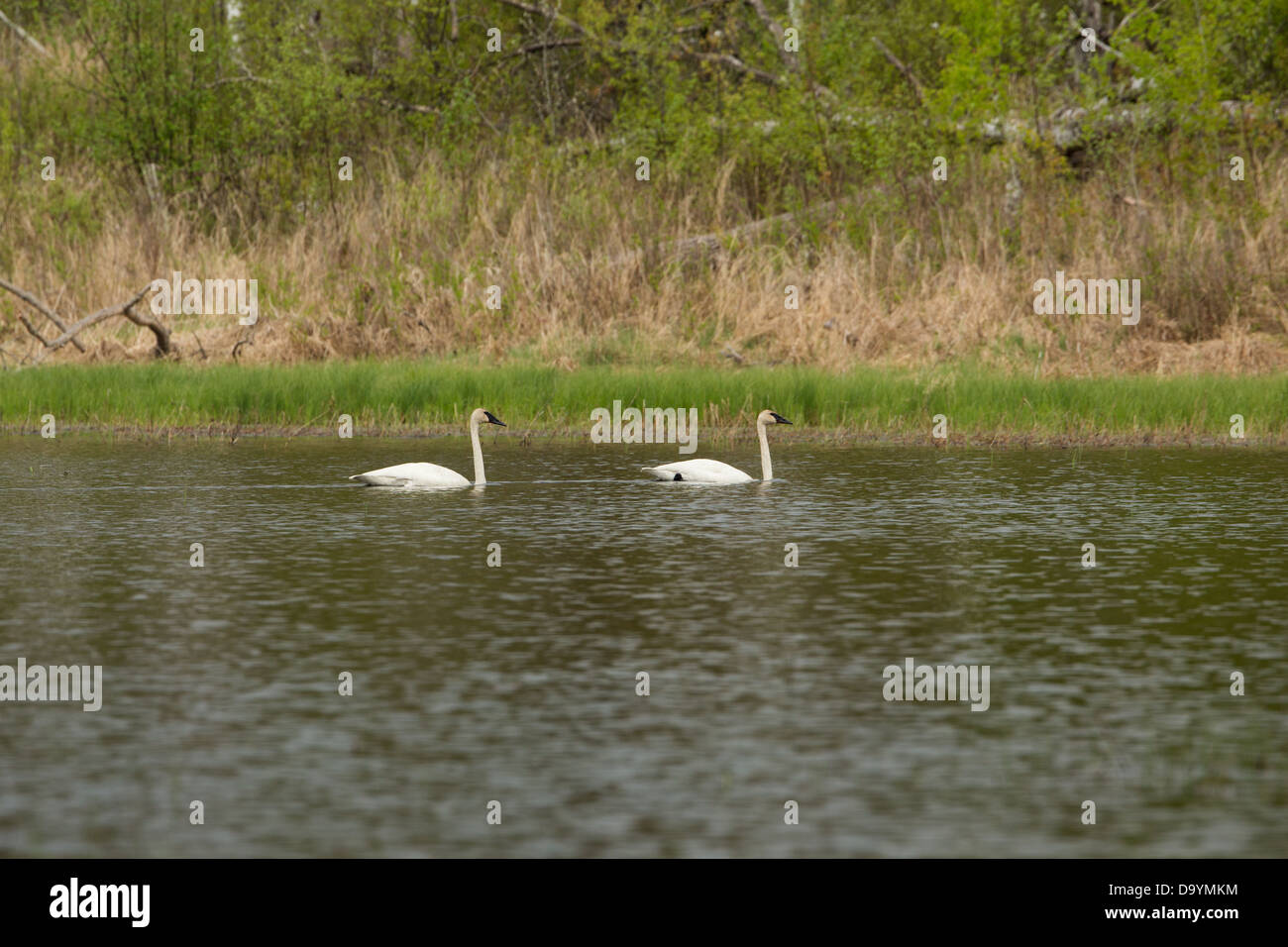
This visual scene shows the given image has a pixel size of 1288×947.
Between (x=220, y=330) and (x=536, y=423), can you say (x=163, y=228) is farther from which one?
(x=536, y=423)

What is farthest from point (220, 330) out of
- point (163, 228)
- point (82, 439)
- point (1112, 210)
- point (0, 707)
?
point (0, 707)

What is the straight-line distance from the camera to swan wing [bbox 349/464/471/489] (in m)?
16.1

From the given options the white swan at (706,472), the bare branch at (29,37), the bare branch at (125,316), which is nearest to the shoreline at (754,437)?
the bare branch at (125,316)

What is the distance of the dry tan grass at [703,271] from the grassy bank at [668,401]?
75.6 inches

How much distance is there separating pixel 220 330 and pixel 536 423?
5.84m

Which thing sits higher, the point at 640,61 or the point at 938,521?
the point at 640,61

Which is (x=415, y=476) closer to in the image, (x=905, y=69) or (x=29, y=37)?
(x=905, y=69)

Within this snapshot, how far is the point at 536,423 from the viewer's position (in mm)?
20812

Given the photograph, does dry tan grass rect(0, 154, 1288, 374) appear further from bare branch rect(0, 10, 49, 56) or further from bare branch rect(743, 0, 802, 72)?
bare branch rect(0, 10, 49, 56)

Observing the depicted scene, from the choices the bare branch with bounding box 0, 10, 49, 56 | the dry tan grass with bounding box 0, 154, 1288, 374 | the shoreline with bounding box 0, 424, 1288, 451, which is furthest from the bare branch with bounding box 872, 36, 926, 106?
the bare branch with bounding box 0, 10, 49, 56

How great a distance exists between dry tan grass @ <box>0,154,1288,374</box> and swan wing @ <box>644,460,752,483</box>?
7.08m

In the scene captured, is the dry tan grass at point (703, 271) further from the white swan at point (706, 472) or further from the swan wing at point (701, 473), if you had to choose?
the swan wing at point (701, 473)

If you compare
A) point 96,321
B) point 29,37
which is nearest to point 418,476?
point 96,321
